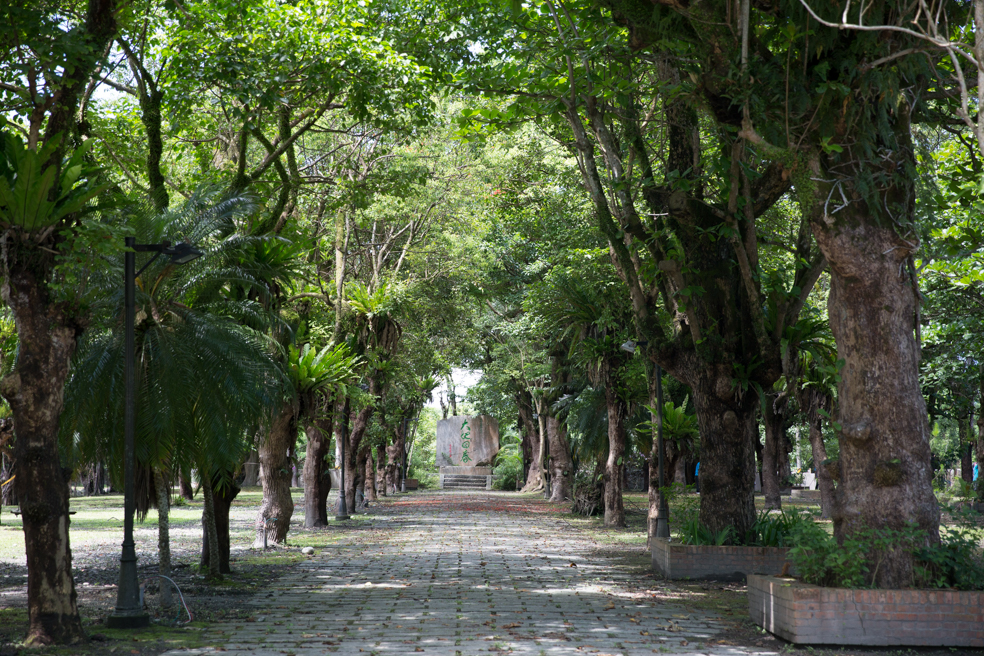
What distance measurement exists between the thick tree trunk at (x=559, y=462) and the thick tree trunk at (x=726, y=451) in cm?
1937

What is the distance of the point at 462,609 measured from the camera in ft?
34.1

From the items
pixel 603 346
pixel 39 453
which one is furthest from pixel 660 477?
pixel 39 453

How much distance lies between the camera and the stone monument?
6756 cm

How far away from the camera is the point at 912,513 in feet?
26.8

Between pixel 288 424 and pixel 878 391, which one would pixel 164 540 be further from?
pixel 878 391

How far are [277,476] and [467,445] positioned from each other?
173 feet

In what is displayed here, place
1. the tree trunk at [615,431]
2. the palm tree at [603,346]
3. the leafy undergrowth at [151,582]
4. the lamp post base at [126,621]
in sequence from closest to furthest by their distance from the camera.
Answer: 1. the leafy undergrowth at [151,582]
2. the lamp post base at [126,621]
3. the palm tree at [603,346]
4. the tree trunk at [615,431]

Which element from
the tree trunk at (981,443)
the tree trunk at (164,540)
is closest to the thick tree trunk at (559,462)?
the tree trunk at (981,443)

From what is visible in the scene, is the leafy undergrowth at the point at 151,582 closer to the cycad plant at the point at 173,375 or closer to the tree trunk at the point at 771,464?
the cycad plant at the point at 173,375

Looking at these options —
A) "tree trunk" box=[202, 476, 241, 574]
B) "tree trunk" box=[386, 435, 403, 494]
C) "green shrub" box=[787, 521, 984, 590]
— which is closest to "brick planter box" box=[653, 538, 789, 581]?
"green shrub" box=[787, 521, 984, 590]

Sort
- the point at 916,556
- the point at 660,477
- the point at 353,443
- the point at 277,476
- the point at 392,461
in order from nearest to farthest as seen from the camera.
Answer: the point at 916,556 < the point at 277,476 < the point at 660,477 < the point at 353,443 < the point at 392,461

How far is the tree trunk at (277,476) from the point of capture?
17250mm

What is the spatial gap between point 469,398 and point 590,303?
28283 mm

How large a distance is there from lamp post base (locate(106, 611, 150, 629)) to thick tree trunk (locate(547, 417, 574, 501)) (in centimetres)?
2405
